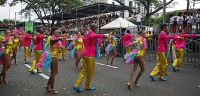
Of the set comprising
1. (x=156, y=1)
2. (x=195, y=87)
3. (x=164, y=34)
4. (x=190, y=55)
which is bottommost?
(x=195, y=87)

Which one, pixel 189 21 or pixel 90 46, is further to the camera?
pixel 189 21

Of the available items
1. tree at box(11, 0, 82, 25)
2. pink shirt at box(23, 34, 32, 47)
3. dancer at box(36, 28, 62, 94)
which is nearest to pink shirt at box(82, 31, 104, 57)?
dancer at box(36, 28, 62, 94)

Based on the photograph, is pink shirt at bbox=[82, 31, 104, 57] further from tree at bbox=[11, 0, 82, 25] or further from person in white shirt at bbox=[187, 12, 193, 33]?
tree at bbox=[11, 0, 82, 25]

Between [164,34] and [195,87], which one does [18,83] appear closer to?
[164,34]

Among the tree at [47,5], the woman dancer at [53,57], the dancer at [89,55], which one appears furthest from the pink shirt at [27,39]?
the tree at [47,5]

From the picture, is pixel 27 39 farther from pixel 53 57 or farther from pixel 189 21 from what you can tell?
pixel 189 21

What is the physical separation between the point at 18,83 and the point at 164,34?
5.28 m

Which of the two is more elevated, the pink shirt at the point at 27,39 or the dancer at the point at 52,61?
the pink shirt at the point at 27,39

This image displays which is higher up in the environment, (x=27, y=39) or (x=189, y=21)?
(x=189, y=21)

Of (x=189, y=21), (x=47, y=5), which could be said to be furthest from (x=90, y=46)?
(x=47, y=5)

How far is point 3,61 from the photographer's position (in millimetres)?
7133

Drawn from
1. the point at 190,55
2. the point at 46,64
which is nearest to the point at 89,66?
the point at 46,64

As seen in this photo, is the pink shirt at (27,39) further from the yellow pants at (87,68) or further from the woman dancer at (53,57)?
the yellow pants at (87,68)

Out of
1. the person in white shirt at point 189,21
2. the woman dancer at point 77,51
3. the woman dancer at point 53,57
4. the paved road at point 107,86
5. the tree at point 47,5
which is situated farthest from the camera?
the tree at point 47,5
